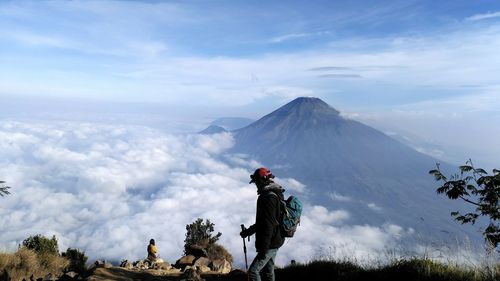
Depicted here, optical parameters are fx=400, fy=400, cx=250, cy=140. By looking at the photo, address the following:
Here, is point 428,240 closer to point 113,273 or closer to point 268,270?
point 268,270

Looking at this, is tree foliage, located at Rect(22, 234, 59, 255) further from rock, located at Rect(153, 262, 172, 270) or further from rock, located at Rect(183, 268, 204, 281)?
rock, located at Rect(183, 268, 204, 281)

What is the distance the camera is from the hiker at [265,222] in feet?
21.4

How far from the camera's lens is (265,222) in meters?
6.52

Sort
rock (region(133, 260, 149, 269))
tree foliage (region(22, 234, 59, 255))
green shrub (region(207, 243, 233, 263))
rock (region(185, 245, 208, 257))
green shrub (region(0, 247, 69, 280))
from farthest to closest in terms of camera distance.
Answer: green shrub (region(207, 243, 233, 263))
rock (region(185, 245, 208, 257))
tree foliage (region(22, 234, 59, 255))
rock (region(133, 260, 149, 269))
green shrub (region(0, 247, 69, 280))

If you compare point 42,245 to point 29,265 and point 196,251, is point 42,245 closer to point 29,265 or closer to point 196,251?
point 29,265

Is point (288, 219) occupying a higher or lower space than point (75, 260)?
higher

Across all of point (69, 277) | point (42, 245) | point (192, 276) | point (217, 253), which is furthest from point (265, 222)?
point (217, 253)

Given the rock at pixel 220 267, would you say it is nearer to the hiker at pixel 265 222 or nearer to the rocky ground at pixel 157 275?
the rocky ground at pixel 157 275

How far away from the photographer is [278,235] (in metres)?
6.80

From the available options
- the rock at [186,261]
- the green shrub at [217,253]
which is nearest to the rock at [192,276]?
the rock at [186,261]

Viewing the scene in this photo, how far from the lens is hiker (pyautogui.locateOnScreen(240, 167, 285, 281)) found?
653 cm

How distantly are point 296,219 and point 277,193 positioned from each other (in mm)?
636

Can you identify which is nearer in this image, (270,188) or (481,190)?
(270,188)

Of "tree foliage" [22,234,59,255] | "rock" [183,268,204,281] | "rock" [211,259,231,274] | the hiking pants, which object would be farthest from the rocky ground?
"tree foliage" [22,234,59,255]
